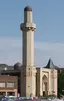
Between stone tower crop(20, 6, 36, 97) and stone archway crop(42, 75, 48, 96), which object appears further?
stone archway crop(42, 75, 48, 96)

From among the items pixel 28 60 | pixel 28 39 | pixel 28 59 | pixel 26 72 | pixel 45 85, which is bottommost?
pixel 45 85

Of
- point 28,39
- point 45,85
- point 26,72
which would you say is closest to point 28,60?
point 26,72

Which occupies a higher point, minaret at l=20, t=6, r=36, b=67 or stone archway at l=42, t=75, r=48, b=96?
minaret at l=20, t=6, r=36, b=67

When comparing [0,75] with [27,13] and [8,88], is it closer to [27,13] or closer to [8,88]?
[8,88]

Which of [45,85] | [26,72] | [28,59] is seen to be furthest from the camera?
[45,85]

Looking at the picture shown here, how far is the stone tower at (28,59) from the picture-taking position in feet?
321

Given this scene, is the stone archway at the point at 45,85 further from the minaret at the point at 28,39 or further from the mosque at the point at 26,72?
the minaret at the point at 28,39

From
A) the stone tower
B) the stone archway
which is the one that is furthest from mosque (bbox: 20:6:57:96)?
the stone archway

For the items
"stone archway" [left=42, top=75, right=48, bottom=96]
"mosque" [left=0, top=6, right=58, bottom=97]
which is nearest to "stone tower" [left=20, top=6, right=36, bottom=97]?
"mosque" [left=0, top=6, right=58, bottom=97]

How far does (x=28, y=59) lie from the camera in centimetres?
9819

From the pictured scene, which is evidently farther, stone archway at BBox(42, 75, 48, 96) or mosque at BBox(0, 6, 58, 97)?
stone archway at BBox(42, 75, 48, 96)

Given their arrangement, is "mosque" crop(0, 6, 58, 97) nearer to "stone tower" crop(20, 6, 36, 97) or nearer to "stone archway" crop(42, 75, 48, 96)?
"stone tower" crop(20, 6, 36, 97)

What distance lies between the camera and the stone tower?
97.9 m

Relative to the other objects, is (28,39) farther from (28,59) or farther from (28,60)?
(28,60)
